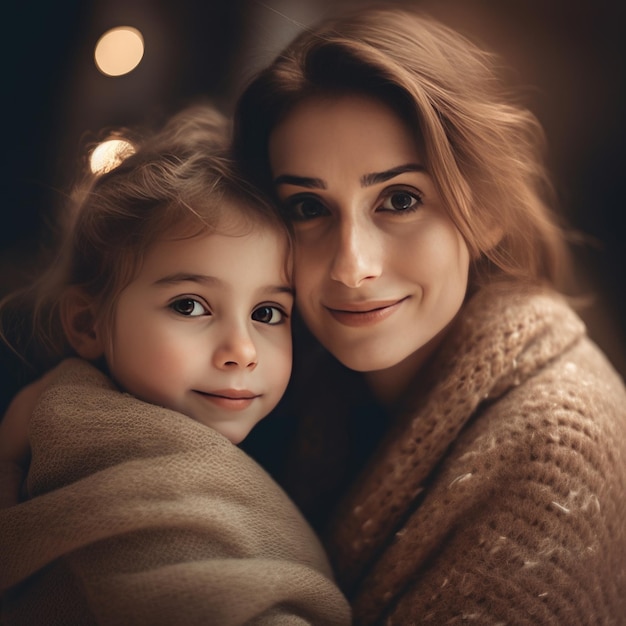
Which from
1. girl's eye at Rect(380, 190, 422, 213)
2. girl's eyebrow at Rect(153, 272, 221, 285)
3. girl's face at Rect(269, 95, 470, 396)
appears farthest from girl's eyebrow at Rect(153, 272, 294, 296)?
girl's eye at Rect(380, 190, 422, 213)

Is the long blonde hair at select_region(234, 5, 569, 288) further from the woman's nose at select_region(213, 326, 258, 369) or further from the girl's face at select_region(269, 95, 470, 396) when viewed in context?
the woman's nose at select_region(213, 326, 258, 369)

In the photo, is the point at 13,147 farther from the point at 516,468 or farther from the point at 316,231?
the point at 516,468

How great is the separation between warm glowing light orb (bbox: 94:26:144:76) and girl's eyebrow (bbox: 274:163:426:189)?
0.23 m

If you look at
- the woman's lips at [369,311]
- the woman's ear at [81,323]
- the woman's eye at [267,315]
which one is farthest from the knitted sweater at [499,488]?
the woman's ear at [81,323]

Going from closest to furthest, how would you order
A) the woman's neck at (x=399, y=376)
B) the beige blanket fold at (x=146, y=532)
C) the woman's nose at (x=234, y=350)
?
1. the beige blanket fold at (x=146, y=532)
2. the woman's nose at (x=234, y=350)
3. the woman's neck at (x=399, y=376)

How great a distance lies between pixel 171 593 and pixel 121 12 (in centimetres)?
63

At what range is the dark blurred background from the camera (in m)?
0.79

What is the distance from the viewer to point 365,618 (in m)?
0.79

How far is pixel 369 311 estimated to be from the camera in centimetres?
85

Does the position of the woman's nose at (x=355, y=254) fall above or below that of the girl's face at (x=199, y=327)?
above

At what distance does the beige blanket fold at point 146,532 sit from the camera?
624 millimetres

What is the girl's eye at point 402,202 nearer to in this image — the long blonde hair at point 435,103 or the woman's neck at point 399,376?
the long blonde hair at point 435,103

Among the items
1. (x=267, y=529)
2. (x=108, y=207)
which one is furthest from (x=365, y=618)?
(x=108, y=207)

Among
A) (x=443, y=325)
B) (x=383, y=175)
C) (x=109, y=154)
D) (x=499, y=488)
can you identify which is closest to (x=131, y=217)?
(x=109, y=154)
